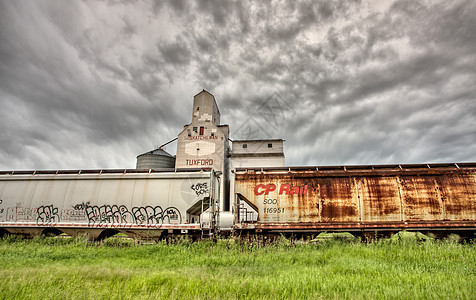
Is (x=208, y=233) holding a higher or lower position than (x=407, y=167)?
lower

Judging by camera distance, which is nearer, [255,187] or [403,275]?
[403,275]

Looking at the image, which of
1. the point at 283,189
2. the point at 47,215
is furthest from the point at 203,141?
the point at 283,189

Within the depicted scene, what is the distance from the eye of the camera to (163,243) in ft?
32.9

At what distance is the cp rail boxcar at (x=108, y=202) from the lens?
40.2 ft

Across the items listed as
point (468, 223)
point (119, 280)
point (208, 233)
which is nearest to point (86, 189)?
point (208, 233)

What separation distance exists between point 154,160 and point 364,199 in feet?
98.7

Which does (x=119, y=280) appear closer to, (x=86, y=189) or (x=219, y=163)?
(x=86, y=189)

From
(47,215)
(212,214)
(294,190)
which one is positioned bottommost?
(47,215)

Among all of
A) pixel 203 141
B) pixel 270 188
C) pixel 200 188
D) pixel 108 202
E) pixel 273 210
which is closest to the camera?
pixel 273 210

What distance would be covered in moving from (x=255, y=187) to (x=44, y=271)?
8.47m

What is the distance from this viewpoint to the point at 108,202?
1285 centimetres

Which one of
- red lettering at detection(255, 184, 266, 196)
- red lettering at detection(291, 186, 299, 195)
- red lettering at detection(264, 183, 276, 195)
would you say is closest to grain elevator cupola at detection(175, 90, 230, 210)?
red lettering at detection(255, 184, 266, 196)

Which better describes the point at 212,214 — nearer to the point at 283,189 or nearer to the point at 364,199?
the point at 283,189

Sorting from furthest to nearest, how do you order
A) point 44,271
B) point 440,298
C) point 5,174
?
point 5,174
point 44,271
point 440,298
